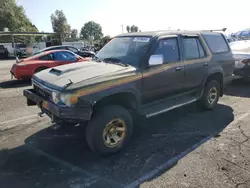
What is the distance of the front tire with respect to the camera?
12.2ft

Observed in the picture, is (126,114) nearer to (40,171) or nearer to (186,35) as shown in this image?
(40,171)

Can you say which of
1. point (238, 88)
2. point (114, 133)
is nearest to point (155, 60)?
point (114, 133)

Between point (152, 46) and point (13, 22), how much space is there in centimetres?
5260

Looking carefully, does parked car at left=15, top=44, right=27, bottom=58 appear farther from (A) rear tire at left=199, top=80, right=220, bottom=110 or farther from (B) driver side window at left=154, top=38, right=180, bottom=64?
(B) driver side window at left=154, top=38, right=180, bottom=64

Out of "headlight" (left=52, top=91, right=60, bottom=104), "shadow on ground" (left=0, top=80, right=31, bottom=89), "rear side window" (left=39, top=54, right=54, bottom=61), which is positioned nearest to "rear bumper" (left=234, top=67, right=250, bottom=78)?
"headlight" (left=52, top=91, right=60, bottom=104)

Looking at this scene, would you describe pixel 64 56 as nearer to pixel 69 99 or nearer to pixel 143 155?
pixel 69 99

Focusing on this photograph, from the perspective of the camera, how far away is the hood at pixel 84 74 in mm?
3685

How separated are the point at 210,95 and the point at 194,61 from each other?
122 cm

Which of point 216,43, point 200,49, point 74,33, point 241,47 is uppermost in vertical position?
point 74,33

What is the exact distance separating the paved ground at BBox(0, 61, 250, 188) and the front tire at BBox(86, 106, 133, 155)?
19cm

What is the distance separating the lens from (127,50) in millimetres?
4691

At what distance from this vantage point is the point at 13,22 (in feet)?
164

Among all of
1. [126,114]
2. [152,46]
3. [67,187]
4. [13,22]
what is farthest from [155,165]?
[13,22]

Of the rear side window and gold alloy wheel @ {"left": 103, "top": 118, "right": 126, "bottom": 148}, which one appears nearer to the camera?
gold alloy wheel @ {"left": 103, "top": 118, "right": 126, "bottom": 148}
